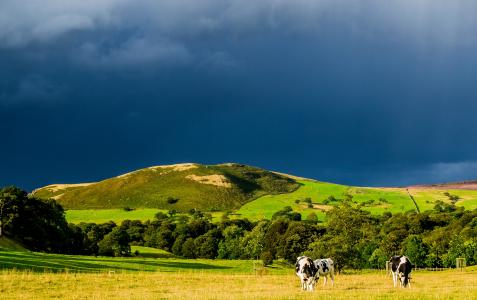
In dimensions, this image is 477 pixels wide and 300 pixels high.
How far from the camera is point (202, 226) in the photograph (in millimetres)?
171375

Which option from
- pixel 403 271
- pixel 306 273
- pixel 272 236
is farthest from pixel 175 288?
pixel 272 236

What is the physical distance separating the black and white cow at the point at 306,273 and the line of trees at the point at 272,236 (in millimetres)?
38771

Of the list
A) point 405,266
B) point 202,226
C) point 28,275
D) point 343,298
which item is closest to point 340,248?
point 405,266

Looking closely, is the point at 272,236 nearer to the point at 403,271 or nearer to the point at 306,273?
the point at 403,271

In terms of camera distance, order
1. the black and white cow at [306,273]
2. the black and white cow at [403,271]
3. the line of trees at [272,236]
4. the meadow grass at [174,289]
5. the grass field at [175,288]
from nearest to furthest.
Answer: the meadow grass at [174,289] < the grass field at [175,288] < the black and white cow at [306,273] < the black and white cow at [403,271] < the line of trees at [272,236]

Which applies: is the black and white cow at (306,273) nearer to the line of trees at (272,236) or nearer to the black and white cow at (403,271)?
the black and white cow at (403,271)

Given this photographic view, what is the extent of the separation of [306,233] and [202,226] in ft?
150

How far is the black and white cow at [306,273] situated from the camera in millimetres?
36906

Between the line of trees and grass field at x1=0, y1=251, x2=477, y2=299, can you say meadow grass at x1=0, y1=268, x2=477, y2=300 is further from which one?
the line of trees

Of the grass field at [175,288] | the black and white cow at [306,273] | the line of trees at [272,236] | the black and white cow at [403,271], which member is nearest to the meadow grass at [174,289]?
the grass field at [175,288]

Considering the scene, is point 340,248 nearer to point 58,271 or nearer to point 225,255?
point 58,271

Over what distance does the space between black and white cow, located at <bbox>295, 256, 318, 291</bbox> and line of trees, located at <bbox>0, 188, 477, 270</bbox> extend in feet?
127

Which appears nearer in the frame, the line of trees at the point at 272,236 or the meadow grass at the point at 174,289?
the meadow grass at the point at 174,289

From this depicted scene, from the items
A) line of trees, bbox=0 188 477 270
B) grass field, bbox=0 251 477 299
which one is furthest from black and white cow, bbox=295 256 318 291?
line of trees, bbox=0 188 477 270
